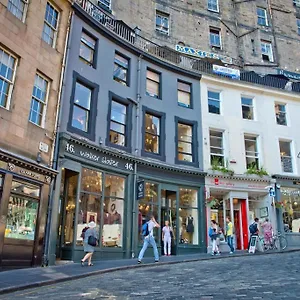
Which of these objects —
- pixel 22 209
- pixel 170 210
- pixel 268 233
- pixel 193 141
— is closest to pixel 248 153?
pixel 193 141

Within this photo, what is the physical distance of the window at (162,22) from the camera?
1086 inches

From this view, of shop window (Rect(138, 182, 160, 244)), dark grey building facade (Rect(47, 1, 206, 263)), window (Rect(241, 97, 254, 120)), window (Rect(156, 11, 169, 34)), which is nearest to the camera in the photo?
dark grey building facade (Rect(47, 1, 206, 263))

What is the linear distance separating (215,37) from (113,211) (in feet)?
65.2

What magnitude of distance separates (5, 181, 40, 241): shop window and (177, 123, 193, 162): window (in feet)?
30.9

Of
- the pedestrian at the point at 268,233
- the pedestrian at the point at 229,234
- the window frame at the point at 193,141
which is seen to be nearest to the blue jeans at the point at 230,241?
the pedestrian at the point at 229,234

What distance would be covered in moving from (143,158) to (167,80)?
5479 mm

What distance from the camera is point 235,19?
102 feet

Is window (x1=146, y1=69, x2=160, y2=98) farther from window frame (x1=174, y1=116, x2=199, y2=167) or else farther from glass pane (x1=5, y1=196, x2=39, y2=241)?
glass pane (x1=5, y1=196, x2=39, y2=241)

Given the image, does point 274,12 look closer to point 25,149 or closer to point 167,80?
point 167,80

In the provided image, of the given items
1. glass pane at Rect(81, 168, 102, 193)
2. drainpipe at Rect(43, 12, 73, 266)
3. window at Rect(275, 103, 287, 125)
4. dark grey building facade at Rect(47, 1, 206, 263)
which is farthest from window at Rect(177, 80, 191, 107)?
drainpipe at Rect(43, 12, 73, 266)

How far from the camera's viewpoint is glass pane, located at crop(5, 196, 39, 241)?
11148mm

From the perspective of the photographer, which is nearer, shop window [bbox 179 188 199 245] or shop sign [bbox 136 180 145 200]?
shop sign [bbox 136 180 145 200]

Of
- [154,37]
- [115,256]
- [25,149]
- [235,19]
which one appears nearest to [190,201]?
[115,256]

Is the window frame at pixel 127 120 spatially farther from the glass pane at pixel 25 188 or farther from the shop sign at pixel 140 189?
the glass pane at pixel 25 188
